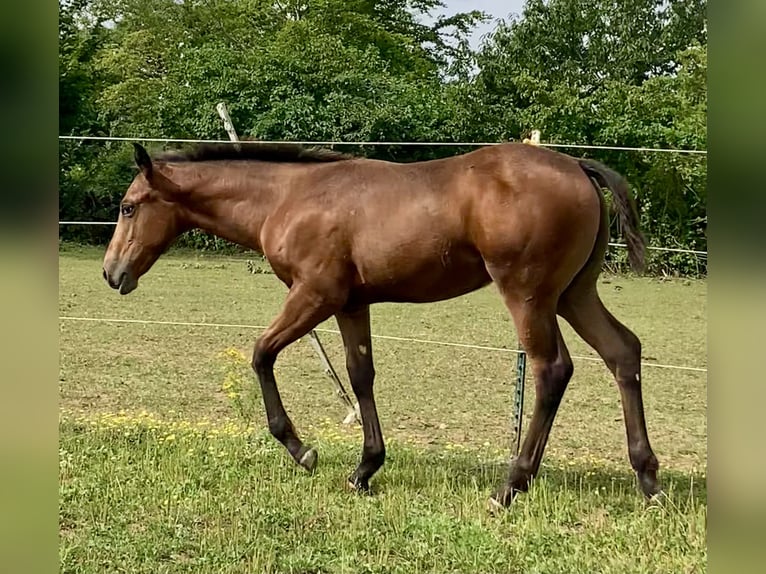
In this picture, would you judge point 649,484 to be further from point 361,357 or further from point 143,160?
point 143,160

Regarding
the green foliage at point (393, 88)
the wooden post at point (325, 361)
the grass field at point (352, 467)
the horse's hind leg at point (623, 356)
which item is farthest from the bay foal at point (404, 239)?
the green foliage at point (393, 88)

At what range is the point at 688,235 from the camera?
919 cm

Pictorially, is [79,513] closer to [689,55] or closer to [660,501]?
[660,501]

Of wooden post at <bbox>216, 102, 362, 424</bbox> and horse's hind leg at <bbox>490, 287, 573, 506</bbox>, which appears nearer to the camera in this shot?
horse's hind leg at <bbox>490, 287, 573, 506</bbox>

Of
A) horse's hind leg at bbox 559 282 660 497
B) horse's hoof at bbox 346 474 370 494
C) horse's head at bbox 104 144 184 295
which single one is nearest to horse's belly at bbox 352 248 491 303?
horse's hind leg at bbox 559 282 660 497

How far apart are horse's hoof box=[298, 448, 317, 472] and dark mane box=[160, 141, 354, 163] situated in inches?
63.4

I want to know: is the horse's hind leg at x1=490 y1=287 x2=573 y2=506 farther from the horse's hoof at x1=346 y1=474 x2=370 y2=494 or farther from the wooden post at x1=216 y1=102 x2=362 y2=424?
the wooden post at x1=216 y1=102 x2=362 y2=424

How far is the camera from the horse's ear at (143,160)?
417 centimetres

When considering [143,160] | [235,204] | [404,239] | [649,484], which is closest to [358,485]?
[404,239]

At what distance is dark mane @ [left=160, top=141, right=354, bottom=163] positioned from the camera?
4434 millimetres

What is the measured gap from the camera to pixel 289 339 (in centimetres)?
409

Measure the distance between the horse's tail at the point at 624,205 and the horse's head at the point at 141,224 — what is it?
222 centimetres

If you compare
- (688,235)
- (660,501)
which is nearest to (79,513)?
(660,501)
